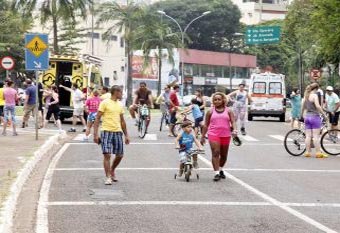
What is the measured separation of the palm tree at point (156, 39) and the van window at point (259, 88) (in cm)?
2422

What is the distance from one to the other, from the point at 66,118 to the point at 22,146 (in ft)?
48.6

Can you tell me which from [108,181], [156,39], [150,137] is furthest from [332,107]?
[156,39]

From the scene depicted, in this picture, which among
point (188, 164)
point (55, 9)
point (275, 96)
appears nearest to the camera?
point (188, 164)

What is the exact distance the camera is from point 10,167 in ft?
47.1

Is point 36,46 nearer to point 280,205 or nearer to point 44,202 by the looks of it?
point 44,202

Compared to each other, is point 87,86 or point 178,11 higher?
point 178,11

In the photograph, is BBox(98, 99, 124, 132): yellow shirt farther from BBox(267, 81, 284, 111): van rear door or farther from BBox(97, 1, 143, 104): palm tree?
BBox(97, 1, 143, 104): palm tree

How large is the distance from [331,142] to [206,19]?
82209mm

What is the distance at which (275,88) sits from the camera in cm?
4041

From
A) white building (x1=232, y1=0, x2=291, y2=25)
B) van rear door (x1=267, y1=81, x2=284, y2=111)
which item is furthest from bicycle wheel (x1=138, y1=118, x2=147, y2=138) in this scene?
white building (x1=232, y1=0, x2=291, y2=25)

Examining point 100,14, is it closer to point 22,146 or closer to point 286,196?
point 22,146

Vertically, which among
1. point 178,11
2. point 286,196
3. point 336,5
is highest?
point 178,11

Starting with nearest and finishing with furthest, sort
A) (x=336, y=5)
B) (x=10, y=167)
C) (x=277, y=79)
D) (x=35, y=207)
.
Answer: (x=35, y=207) → (x=10, y=167) → (x=336, y=5) → (x=277, y=79)

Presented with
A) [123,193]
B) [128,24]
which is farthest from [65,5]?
[123,193]
